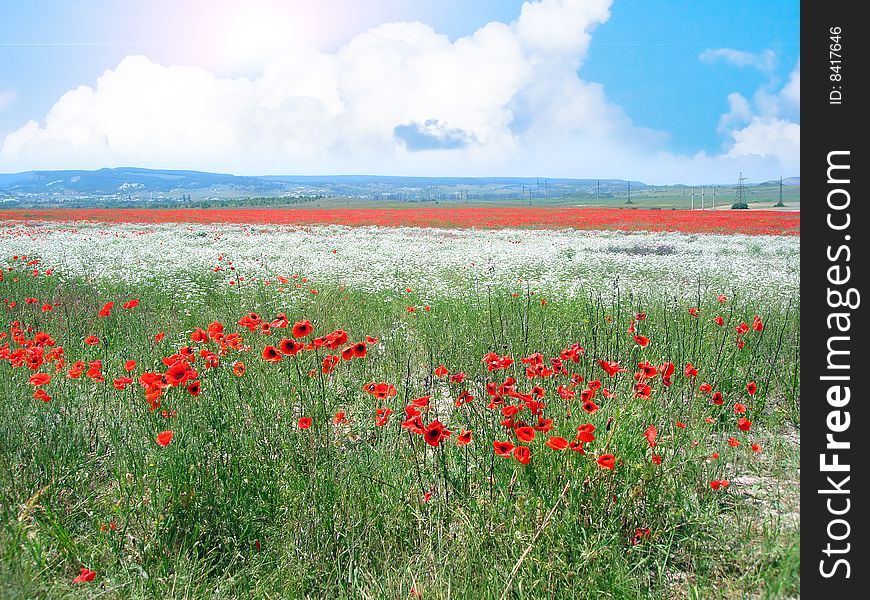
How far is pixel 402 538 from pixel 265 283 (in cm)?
750

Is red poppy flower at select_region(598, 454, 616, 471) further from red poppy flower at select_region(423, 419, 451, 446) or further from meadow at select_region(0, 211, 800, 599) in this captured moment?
red poppy flower at select_region(423, 419, 451, 446)

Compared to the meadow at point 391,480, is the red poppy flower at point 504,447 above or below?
above

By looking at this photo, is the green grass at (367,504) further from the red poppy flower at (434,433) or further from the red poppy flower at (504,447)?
the red poppy flower at (434,433)

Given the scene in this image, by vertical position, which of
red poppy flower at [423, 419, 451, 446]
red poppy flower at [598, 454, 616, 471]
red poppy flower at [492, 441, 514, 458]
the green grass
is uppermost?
red poppy flower at [423, 419, 451, 446]

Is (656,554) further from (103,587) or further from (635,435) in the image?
(103,587)

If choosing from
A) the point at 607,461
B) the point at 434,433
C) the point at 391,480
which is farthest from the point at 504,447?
the point at 391,480

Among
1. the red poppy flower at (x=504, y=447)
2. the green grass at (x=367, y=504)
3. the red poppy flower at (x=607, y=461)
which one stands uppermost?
the red poppy flower at (x=504, y=447)

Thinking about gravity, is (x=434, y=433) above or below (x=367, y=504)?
above

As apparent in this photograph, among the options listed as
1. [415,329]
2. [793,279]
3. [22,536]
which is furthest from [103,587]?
[793,279]

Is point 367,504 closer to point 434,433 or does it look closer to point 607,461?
point 434,433

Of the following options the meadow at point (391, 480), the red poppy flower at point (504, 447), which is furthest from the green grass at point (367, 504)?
the red poppy flower at point (504, 447)

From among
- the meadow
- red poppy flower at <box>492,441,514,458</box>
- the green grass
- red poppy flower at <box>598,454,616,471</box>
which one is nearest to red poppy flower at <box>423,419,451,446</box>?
the meadow

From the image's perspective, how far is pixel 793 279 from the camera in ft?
36.4

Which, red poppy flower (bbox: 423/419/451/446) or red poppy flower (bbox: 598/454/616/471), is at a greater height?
red poppy flower (bbox: 423/419/451/446)
